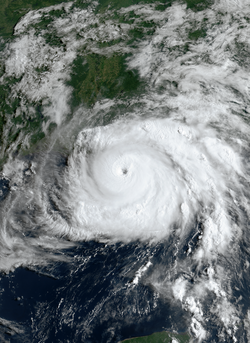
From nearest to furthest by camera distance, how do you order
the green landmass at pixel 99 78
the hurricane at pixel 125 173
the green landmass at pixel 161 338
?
the green landmass at pixel 161 338 < the hurricane at pixel 125 173 < the green landmass at pixel 99 78

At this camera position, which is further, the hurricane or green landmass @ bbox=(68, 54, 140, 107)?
green landmass @ bbox=(68, 54, 140, 107)

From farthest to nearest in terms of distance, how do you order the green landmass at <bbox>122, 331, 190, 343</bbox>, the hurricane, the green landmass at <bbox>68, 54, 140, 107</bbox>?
the green landmass at <bbox>68, 54, 140, 107</bbox>, the hurricane, the green landmass at <bbox>122, 331, 190, 343</bbox>

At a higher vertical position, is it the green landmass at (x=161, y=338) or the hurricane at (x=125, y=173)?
the hurricane at (x=125, y=173)

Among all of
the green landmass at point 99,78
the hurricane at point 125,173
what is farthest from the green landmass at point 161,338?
the green landmass at point 99,78

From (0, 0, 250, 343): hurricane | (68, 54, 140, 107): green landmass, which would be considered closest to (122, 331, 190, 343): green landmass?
(0, 0, 250, 343): hurricane

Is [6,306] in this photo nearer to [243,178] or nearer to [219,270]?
[219,270]

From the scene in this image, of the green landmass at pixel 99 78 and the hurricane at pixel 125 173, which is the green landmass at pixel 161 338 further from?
the green landmass at pixel 99 78

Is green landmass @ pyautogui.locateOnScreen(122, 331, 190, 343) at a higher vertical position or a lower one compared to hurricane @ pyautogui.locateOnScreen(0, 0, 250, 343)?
lower

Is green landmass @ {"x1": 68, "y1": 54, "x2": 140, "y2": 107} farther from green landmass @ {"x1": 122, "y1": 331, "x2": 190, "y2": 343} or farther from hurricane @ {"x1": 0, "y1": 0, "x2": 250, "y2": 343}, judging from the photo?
green landmass @ {"x1": 122, "y1": 331, "x2": 190, "y2": 343}

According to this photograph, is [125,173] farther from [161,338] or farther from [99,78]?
[161,338]
